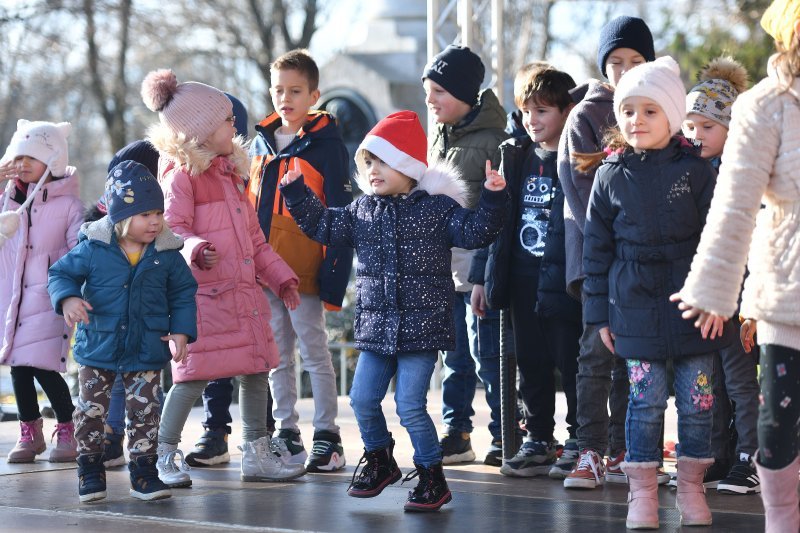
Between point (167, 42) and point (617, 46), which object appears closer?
point (617, 46)

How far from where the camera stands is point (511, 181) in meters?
6.11

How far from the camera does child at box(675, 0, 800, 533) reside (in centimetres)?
392

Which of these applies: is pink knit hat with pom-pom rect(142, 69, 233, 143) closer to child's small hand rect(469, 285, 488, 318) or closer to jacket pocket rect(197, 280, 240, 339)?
jacket pocket rect(197, 280, 240, 339)

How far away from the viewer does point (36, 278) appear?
6.56 meters

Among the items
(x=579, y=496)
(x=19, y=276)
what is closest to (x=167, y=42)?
(x=19, y=276)

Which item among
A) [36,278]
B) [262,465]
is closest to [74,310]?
[262,465]

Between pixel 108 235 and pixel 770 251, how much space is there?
2.67 meters

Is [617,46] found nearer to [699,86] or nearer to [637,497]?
[699,86]

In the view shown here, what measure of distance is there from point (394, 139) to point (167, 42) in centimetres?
2230

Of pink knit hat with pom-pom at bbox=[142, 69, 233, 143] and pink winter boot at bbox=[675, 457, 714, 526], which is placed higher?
pink knit hat with pom-pom at bbox=[142, 69, 233, 143]

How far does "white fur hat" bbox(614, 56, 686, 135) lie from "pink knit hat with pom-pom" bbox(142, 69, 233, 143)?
1950 millimetres

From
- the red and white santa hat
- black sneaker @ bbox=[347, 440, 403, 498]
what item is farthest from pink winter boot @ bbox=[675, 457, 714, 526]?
the red and white santa hat

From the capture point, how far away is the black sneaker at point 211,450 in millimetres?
6411

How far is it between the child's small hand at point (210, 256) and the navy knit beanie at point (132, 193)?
0.31 metres
